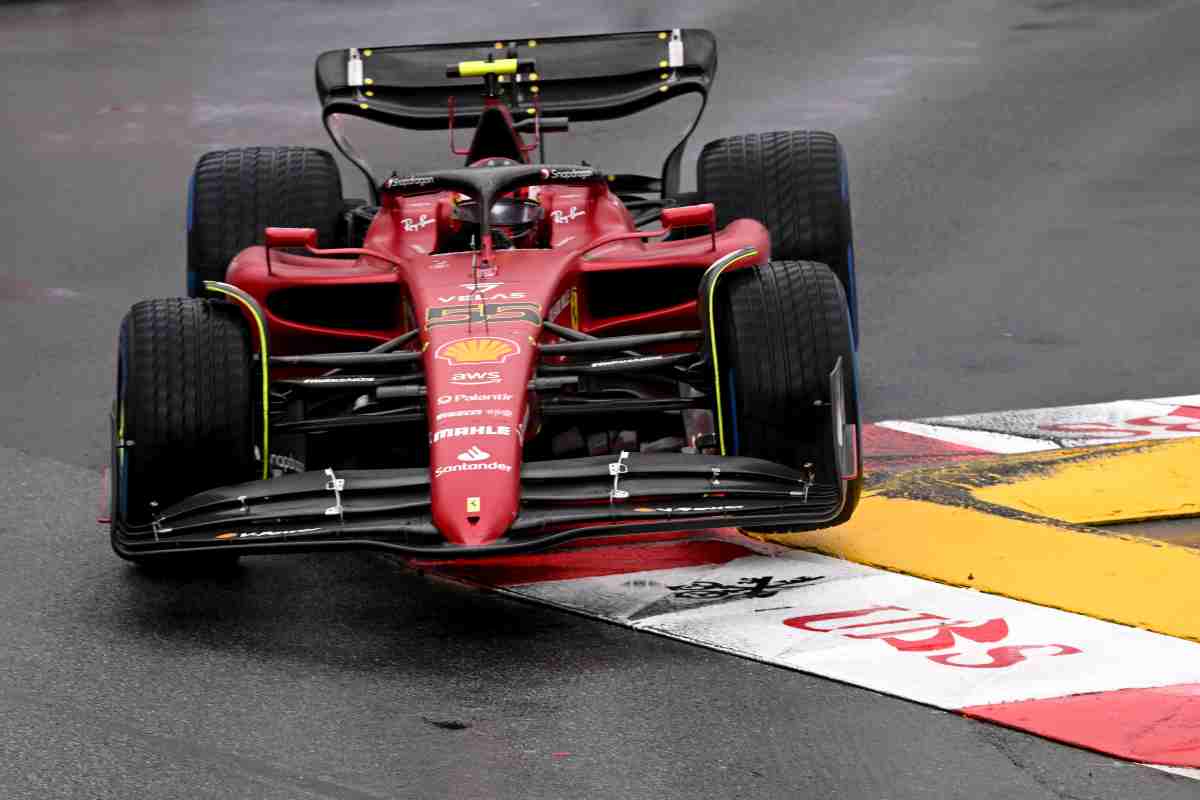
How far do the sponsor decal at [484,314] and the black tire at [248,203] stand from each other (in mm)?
1889

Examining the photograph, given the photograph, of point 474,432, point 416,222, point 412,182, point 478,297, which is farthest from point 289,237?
point 474,432

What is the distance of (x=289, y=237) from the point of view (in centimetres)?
816

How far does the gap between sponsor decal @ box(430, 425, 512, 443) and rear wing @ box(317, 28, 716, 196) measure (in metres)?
3.70

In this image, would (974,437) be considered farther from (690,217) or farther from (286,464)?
(286,464)

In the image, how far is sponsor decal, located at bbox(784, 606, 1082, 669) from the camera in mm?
6523

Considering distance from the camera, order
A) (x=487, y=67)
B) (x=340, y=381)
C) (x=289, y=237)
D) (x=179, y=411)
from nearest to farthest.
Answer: (x=179, y=411)
(x=340, y=381)
(x=289, y=237)
(x=487, y=67)

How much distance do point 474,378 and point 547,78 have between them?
3567mm

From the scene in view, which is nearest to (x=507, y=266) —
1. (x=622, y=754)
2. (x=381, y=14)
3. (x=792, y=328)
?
(x=792, y=328)

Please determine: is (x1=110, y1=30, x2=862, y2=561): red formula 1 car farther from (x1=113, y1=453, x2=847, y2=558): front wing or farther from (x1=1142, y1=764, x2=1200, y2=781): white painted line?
(x1=1142, y1=764, x2=1200, y2=781): white painted line

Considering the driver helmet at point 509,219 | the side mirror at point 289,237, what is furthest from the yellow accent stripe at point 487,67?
the side mirror at point 289,237

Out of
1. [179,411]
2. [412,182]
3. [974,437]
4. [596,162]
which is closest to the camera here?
[179,411]

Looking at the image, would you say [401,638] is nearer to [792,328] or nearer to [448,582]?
[448,582]

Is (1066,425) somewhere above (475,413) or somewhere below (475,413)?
below

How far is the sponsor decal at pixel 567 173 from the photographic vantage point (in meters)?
8.45
